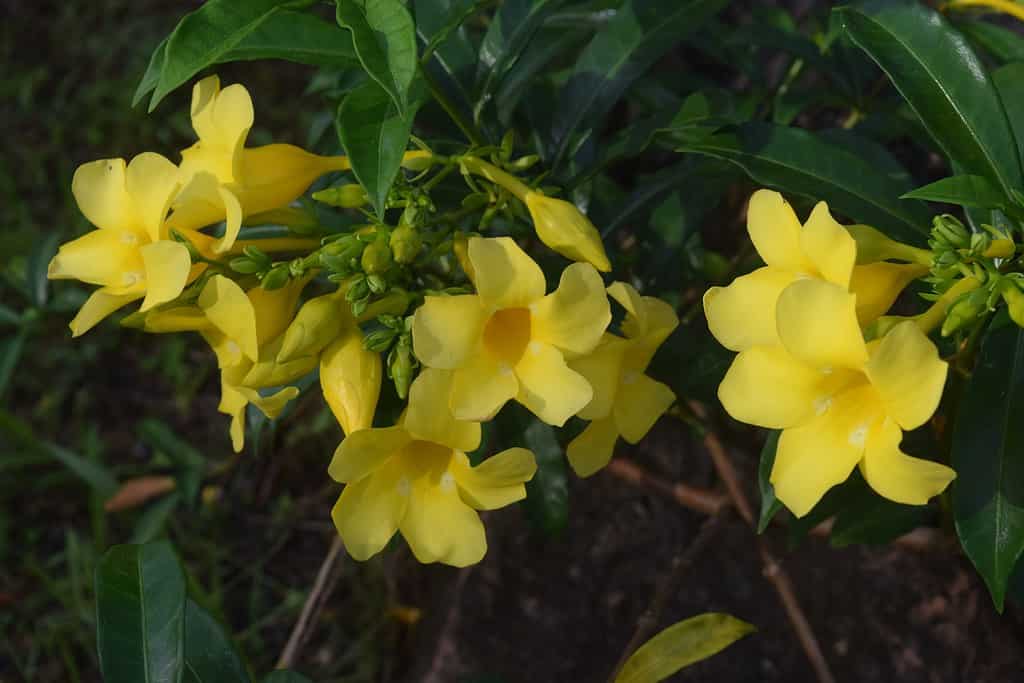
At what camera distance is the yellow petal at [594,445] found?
5.57ft

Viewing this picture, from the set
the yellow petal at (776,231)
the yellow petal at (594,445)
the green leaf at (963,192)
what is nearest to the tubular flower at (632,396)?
the yellow petal at (594,445)

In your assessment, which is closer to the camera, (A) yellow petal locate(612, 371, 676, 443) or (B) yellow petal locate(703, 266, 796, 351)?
(B) yellow petal locate(703, 266, 796, 351)

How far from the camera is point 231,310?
151 cm

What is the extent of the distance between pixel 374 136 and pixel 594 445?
62 centimetres

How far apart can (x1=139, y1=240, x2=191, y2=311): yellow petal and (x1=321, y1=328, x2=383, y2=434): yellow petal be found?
26 centimetres

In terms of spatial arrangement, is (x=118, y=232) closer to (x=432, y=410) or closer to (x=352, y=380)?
(x=352, y=380)

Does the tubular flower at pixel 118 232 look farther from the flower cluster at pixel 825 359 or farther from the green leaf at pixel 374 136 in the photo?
the flower cluster at pixel 825 359

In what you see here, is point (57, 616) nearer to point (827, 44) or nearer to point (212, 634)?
point (212, 634)

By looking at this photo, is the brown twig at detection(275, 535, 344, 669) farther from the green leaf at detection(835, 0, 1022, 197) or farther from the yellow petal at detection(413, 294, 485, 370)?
the green leaf at detection(835, 0, 1022, 197)

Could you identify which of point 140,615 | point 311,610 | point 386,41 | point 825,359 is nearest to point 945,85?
point 825,359

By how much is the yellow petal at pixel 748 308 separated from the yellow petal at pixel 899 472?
7.8 inches

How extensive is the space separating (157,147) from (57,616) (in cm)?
187

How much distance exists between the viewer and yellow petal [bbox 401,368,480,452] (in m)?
1.48

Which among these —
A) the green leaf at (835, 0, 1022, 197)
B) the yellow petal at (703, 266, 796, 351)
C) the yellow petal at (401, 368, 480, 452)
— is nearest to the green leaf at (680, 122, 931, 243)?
the green leaf at (835, 0, 1022, 197)
